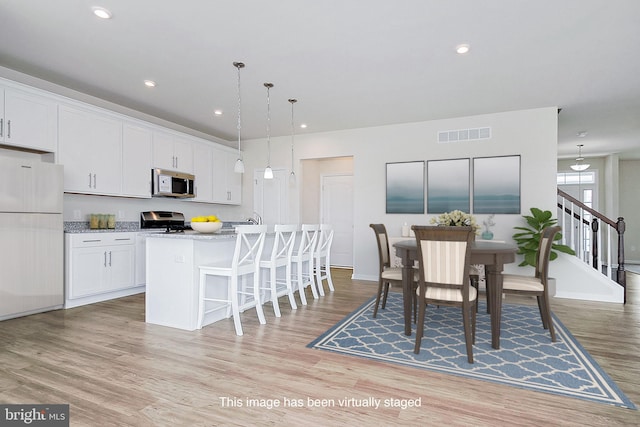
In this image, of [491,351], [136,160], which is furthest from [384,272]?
[136,160]

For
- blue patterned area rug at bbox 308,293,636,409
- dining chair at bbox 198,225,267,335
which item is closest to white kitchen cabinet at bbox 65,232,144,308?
dining chair at bbox 198,225,267,335

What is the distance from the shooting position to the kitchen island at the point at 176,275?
3146 mm

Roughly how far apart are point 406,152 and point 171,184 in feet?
13.0

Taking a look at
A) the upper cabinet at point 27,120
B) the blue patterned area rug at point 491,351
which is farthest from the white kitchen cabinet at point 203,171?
the blue patterned area rug at point 491,351

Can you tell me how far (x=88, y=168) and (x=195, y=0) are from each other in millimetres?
2883

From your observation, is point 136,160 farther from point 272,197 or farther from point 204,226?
point 272,197

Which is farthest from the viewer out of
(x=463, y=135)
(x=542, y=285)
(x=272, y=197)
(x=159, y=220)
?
(x=272, y=197)

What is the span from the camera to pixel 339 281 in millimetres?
5715

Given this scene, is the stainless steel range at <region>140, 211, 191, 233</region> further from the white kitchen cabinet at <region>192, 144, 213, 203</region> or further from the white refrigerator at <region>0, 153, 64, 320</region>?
the white refrigerator at <region>0, 153, 64, 320</region>

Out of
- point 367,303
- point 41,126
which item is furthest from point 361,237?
point 41,126

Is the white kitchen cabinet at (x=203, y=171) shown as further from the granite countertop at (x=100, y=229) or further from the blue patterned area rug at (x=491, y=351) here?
the blue patterned area rug at (x=491, y=351)

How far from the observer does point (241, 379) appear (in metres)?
2.17

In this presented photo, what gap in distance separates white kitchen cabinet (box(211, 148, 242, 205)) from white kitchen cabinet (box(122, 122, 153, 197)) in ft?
4.77

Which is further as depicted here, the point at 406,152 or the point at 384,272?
the point at 406,152
